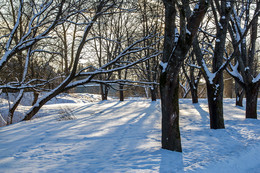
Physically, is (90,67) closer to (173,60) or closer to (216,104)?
(173,60)

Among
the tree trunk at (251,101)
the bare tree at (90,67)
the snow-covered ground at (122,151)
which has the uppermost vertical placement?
the bare tree at (90,67)

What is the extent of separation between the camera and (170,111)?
3.73 metres

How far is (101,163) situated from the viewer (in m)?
3.22

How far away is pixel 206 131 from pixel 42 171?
172 inches

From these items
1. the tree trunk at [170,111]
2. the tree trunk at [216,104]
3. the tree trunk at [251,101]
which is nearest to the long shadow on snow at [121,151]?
the tree trunk at [170,111]

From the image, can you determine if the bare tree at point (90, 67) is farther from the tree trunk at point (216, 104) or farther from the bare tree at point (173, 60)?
the bare tree at point (173, 60)

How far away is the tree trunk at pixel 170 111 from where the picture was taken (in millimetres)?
3709

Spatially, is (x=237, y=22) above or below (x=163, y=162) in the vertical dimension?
above

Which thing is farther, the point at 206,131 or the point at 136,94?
the point at 136,94

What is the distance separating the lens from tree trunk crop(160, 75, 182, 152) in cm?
371

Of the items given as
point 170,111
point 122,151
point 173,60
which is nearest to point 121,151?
point 122,151

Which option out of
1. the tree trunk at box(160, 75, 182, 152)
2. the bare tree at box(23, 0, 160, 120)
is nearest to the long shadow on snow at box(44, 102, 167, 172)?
the tree trunk at box(160, 75, 182, 152)

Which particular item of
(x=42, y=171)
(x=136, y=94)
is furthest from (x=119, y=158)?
(x=136, y=94)

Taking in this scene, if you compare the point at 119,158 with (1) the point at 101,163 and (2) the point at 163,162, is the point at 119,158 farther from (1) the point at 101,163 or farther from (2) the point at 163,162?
(2) the point at 163,162
